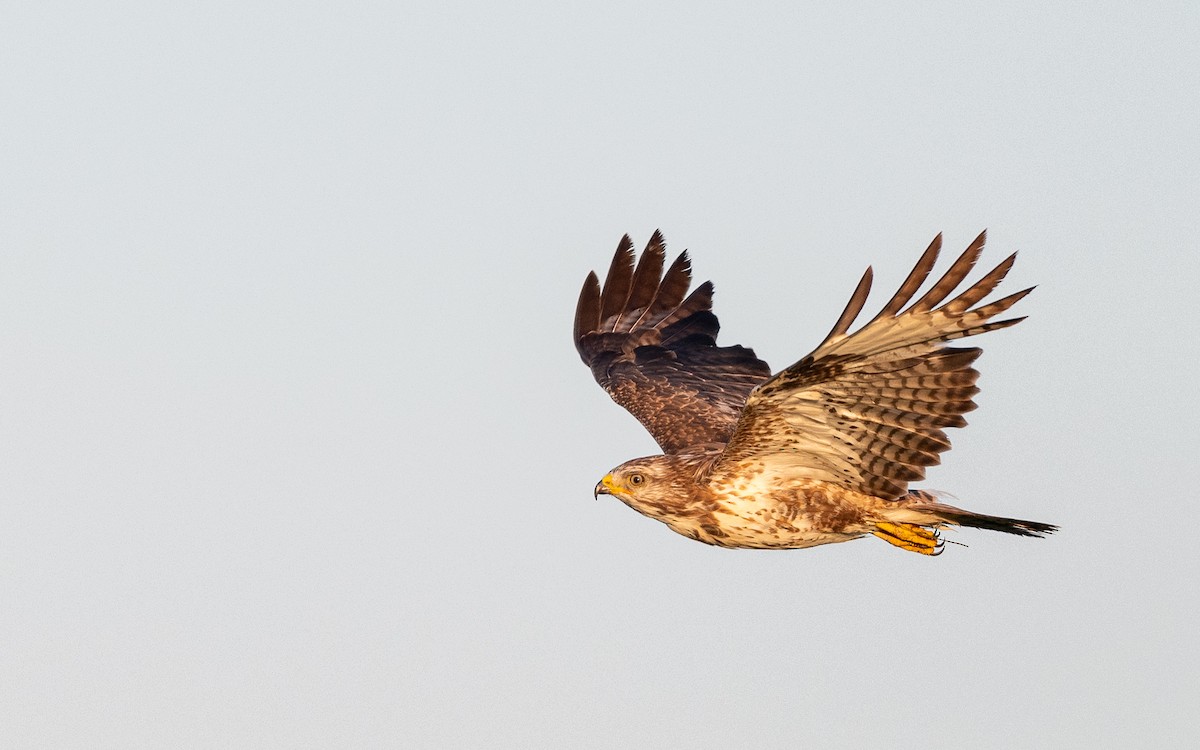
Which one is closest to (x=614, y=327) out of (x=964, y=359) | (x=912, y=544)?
(x=912, y=544)

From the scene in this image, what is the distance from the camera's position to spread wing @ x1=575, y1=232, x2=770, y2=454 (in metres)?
15.8

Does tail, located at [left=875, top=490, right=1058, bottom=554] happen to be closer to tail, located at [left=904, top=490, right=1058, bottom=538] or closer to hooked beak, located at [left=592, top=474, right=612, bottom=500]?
tail, located at [left=904, top=490, right=1058, bottom=538]

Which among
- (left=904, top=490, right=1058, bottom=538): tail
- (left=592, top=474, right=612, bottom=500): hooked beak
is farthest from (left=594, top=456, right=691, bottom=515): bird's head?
(left=904, top=490, right=1058, bottom=538): tail

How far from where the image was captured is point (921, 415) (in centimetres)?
1134

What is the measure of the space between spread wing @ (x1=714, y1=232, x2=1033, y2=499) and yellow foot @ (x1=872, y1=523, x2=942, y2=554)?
0.45m

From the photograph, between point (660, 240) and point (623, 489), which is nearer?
point (623, 489)

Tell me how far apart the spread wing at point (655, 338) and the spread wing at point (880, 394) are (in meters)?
3.43

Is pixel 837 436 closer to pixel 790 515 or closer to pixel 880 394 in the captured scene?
pixel 880 394

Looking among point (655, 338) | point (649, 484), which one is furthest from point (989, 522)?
point (655, 338)

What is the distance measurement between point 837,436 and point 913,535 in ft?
4.27

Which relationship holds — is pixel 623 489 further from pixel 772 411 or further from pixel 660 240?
pixel 660 240

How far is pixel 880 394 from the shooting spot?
11.3 m

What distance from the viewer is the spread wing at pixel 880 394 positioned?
10547 millimetres

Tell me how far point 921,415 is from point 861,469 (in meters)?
0.92
